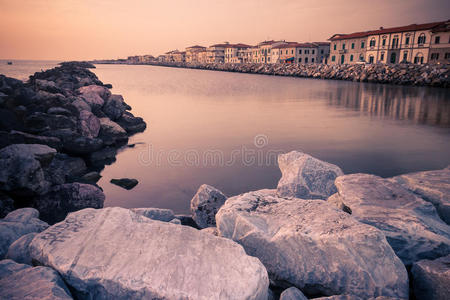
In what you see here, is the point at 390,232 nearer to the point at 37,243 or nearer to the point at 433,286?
the point at 433,286

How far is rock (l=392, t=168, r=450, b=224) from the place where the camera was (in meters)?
3.65

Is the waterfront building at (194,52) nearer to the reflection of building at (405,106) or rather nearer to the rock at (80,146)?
the reflection of building at (405,106)

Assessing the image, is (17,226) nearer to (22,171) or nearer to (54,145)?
(22,171)

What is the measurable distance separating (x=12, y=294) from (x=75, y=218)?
2.86ft

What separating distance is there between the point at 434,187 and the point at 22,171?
6349mm

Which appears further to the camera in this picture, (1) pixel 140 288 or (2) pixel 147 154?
(2) pixel 147 154

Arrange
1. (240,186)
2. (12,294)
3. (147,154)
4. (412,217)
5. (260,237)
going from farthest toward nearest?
(147,154) < (240,186) < (412,217) < (260,237) < (12,294)

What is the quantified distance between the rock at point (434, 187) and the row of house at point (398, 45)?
45584 millimetres

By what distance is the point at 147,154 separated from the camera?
8961 millimetres

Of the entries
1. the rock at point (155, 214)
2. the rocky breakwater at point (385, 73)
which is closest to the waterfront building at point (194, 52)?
the rocky breakwater at point (385, 73)

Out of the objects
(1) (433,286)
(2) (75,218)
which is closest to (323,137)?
(1) (433,286)

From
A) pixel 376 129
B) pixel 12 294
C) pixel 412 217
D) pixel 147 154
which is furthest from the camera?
pixel 376 129

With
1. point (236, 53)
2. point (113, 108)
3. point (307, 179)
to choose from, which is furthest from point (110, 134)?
point (236, 53)

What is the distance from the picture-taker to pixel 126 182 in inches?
255
